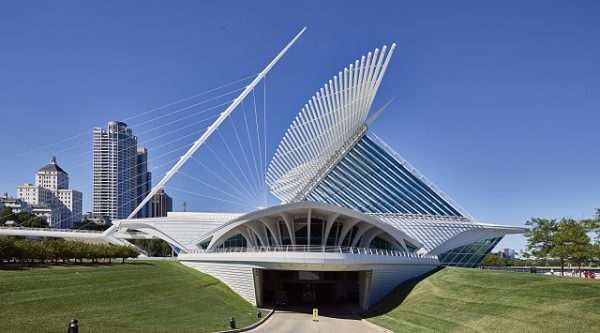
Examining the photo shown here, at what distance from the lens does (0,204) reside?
149 meters

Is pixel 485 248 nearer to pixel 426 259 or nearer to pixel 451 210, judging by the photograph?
pixel 451 210

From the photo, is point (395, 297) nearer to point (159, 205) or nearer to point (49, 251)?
point (49, 251)

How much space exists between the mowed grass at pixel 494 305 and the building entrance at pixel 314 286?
932 cm

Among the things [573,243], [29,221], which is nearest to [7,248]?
[573,243]

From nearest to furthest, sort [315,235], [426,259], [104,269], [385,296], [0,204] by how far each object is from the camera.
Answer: [104,269], [385,296], [426,259], [315,235], [0,204]

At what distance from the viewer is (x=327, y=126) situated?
53.8m

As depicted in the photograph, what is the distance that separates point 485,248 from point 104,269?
43305 mm

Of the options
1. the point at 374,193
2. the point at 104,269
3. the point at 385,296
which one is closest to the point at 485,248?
the point at 374,193

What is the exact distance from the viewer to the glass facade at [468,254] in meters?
53.3

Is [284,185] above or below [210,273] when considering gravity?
above

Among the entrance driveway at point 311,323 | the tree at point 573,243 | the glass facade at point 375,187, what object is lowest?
the entrance driveway at point 311,323

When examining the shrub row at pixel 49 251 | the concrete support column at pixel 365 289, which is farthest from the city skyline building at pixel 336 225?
the shrub row at pixel 49 251

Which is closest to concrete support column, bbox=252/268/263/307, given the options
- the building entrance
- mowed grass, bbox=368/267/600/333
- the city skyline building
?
the city skyline building

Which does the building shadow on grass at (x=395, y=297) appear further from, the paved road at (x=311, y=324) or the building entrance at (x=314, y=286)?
the building entrance at (x=314, y=286)
